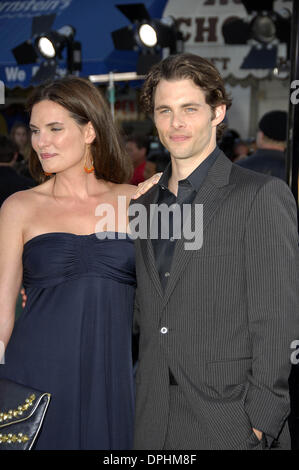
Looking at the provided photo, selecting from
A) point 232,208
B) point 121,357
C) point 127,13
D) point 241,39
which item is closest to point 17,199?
point 121,357

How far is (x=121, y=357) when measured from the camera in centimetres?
247

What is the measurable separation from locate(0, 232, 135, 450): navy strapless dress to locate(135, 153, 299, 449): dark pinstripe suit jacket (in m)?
0.34

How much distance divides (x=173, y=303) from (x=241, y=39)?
22.0 feet

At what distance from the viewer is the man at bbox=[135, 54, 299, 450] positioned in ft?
6.45

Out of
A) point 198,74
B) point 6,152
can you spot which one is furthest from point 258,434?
point 6,152

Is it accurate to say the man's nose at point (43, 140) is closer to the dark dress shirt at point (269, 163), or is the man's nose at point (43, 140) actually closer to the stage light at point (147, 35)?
the dark dress shirt at point (269, 163)

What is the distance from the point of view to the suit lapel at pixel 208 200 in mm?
2070

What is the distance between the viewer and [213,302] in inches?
80.0

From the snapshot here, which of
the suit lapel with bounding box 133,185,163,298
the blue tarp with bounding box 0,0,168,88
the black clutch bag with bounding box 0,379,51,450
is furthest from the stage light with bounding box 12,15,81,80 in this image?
the black clutch bag with bounding box 0,379,51,450

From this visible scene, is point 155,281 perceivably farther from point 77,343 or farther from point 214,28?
point 214,28

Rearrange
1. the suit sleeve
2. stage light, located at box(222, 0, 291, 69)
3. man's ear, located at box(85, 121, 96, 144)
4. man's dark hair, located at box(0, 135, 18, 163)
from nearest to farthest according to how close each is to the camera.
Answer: the suit sleeve → man's ear, located at box(85, 121, 96, 144) → man's dark hair, located at box(0, 135, 18, 163) → stage light, located at box(222, 0, 291, 69)

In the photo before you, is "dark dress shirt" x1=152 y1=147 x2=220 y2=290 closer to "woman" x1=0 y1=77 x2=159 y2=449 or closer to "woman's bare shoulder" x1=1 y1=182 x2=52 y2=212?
"woman" x1=0 y1=77 x2=159 y2=449

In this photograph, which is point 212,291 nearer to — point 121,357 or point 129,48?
point 121,357

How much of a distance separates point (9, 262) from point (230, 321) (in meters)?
1.02
